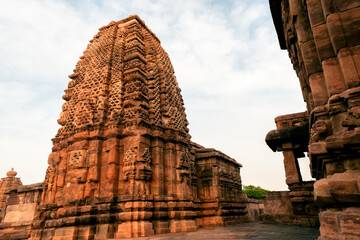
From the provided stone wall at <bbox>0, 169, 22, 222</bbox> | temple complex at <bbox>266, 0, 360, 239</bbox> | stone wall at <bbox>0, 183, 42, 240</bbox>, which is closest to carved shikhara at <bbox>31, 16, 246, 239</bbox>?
stone wall at <bbox>0, 183, 42, 240</bbox>

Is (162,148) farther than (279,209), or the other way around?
(279,209)

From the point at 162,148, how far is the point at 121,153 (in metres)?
1.45

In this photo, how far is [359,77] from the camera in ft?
9.71

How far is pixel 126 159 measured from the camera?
739 centimetres

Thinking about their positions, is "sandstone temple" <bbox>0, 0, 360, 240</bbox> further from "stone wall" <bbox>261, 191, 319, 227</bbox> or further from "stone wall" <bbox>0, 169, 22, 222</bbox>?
"stone wall" <bbox>0, 169, 22, 222</bbox>

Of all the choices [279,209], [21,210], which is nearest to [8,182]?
[21,210]

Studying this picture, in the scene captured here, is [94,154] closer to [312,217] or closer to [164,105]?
[164,105]

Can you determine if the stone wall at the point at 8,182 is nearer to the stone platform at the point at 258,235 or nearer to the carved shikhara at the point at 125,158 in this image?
the carved shikhara at the point at 125,158

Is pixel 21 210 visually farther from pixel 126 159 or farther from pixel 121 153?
pixel 126 159

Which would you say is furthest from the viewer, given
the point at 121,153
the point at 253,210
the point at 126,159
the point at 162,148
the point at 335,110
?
the point at 253,210

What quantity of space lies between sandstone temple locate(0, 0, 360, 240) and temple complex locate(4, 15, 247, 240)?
0.14 ft

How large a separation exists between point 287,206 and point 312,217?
1.47 m

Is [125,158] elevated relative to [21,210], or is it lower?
elevated

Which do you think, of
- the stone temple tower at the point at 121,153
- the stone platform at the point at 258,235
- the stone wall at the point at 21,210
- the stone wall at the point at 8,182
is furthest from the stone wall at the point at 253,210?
the stone wall at the point at 8,182
